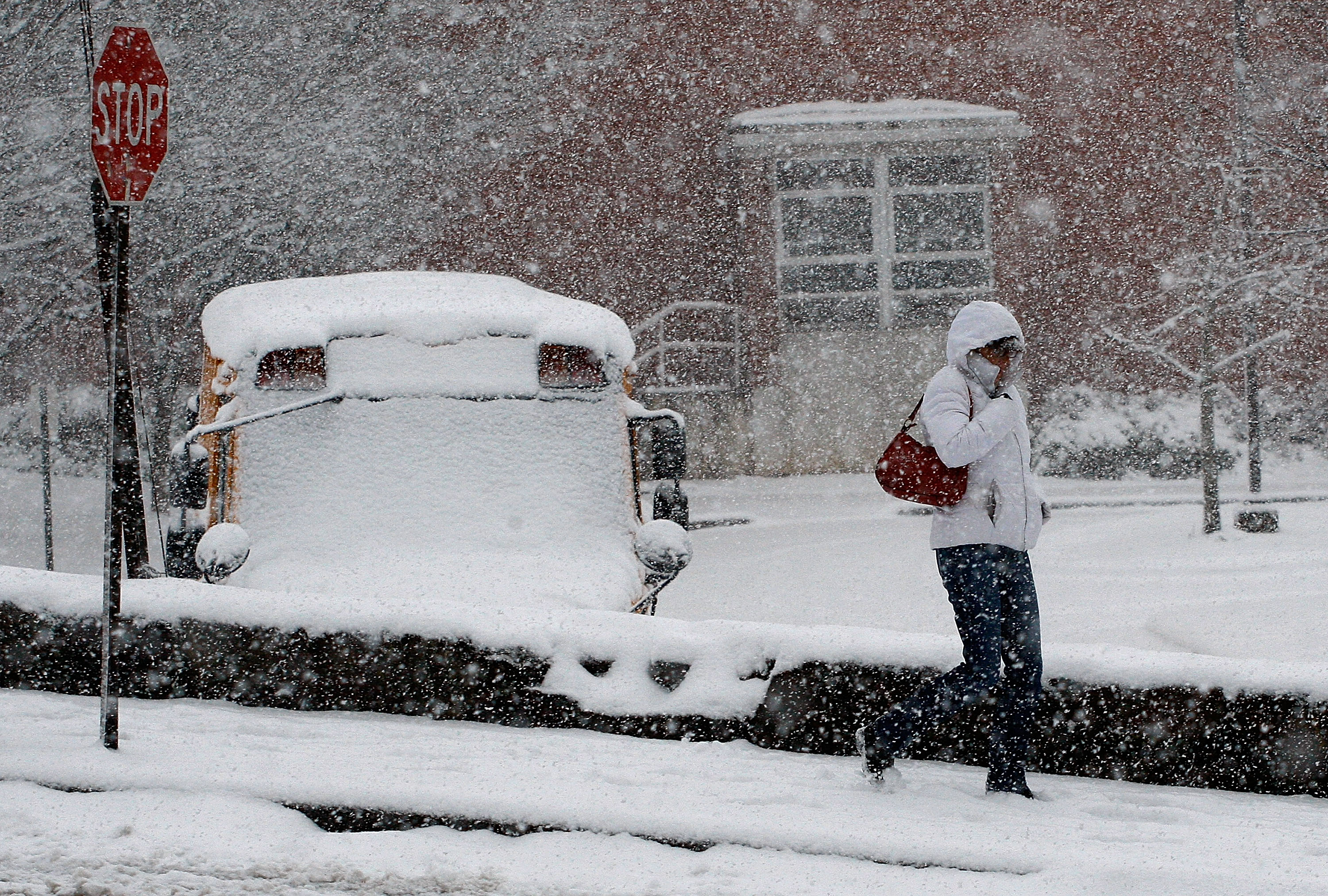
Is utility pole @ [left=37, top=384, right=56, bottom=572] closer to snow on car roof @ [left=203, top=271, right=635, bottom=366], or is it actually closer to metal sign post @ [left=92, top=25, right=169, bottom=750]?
snow on car roof @ [left=203, top=271, right=635, bottom=366]

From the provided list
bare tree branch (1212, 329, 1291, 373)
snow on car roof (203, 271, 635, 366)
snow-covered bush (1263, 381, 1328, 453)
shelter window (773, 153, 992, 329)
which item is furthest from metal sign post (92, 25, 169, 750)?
snow-covered bush (1263, 381, 1328, 453)

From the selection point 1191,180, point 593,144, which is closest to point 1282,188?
point 1191,180

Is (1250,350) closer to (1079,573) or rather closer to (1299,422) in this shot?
(1079,573)

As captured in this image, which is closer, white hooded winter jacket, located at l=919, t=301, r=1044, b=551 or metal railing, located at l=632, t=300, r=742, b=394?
white hooded winter jacket, located at l=919, t=301, r=1044, b=551

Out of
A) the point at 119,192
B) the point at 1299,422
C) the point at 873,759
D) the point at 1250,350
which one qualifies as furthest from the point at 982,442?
the point at 1299,422

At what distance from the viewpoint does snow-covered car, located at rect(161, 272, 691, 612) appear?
5477mm

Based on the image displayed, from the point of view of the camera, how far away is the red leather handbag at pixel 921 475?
4.22 m

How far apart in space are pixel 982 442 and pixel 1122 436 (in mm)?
14207

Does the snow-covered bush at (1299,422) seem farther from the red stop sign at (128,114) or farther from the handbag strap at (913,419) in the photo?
the red stop sign at (128,114)

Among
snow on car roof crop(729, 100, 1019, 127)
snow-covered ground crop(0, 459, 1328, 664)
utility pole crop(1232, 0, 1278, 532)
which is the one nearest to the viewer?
snow-covered ground crop(0, 459, 1328, 664)

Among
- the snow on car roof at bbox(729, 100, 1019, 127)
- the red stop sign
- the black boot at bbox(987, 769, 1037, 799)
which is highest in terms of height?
the snow on car roof at bbox(729, 100, 1019, 127)

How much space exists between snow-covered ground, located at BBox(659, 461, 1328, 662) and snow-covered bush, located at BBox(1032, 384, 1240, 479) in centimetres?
136

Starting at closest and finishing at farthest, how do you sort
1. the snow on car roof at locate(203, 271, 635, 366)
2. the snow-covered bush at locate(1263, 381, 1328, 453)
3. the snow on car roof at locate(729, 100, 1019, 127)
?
1. the snow on car roof at locate(203, 271, 635, 366)
2. the snow-covered bush at locate(1263, 381, 1328, 453)
3. the snow on car roof at locate(729, 100, 1019, 127)

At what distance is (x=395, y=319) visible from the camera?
5980 millimetres
